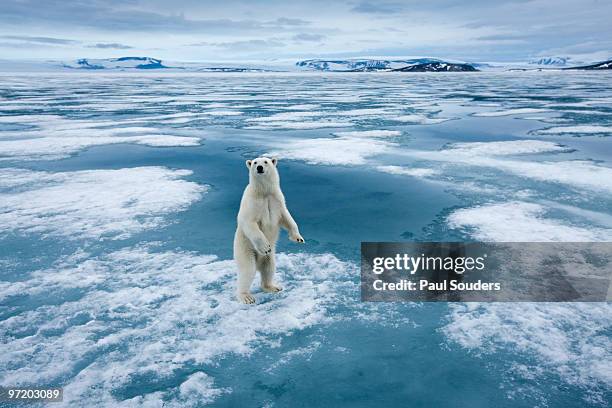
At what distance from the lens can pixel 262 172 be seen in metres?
3.35

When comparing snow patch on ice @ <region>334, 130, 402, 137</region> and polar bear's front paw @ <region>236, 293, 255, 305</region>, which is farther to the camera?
snow patch on ice @ <region>334, 130, 402, 137</region>

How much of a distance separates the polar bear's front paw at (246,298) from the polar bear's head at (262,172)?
37.1 inches

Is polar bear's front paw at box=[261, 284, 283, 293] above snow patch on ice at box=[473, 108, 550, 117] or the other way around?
the other way around

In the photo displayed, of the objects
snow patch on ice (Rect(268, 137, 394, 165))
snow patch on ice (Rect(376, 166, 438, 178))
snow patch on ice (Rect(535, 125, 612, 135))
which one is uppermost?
snow patch on ice (Rect(535, 125, 612, 135))

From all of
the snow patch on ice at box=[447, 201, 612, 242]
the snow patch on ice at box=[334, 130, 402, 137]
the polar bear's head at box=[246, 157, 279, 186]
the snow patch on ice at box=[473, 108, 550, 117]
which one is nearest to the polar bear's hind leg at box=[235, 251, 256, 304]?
the polar bear's head at box=[246, 157, 279, 186]

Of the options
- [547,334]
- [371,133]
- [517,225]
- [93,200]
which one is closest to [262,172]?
[547,334]

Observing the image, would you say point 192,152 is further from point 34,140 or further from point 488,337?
point 488,337

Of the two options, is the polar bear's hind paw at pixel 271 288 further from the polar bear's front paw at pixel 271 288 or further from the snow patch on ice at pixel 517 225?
the snow patch on ice at pixel 517 225

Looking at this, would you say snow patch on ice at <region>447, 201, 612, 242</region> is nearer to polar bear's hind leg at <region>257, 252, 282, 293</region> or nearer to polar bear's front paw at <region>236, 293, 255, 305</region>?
polar bear's hind leg at <region>257, 252, 282, 293</region>

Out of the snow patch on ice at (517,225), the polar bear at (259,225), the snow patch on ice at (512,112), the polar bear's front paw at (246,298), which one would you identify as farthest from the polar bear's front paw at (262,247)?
the snow patch on ice at (512,112)

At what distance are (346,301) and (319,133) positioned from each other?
945 cm

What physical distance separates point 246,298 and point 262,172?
1.06 m

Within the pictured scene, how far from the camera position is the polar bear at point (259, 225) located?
3404mm

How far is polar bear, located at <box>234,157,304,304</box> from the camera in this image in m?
3.40
